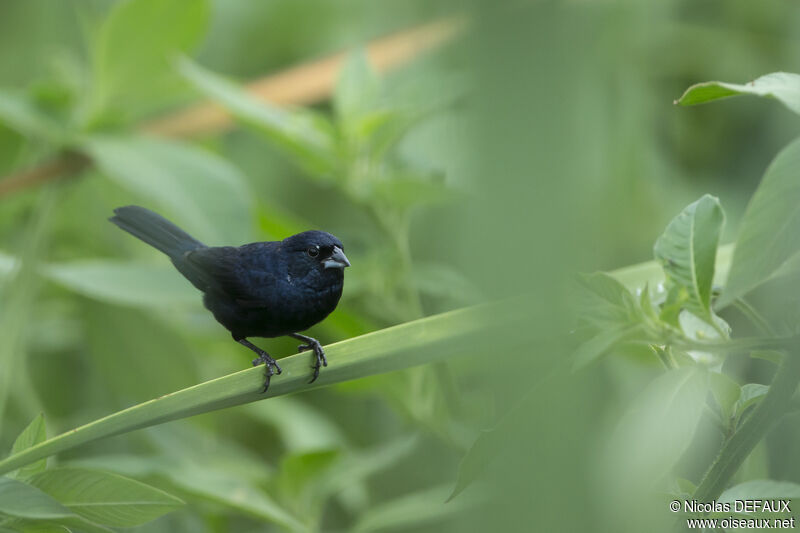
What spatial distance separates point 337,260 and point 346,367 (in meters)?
0.14

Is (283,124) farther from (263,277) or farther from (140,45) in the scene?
(263,277)

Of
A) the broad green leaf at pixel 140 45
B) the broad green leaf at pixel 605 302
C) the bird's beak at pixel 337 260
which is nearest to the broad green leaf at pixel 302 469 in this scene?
the bird's beak at pixel 337 260

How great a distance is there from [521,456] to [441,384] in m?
0.45

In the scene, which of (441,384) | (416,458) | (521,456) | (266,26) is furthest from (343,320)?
(266,26)

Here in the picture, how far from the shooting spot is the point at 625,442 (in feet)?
1.01

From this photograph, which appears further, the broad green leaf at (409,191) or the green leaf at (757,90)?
the broad green leaf at (409,191)

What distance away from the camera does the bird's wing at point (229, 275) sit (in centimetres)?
44

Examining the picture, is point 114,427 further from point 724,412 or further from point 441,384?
point 441,384

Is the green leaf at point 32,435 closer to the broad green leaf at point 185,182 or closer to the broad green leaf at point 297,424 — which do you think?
the broad green leaf at point 185,182

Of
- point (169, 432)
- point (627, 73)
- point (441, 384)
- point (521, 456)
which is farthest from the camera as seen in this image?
point (627, 73)

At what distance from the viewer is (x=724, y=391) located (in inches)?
12.4

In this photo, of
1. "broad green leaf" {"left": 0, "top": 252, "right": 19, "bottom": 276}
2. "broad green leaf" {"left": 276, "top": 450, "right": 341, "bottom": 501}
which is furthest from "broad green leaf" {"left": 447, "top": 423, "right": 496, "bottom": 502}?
"broad green leaf" {"left": 0, "top": 252, "right": 19, "bottom": 276}

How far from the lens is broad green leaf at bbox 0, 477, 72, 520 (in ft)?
1.03

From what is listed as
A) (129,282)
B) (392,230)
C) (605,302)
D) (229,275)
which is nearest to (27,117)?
(129,282)
